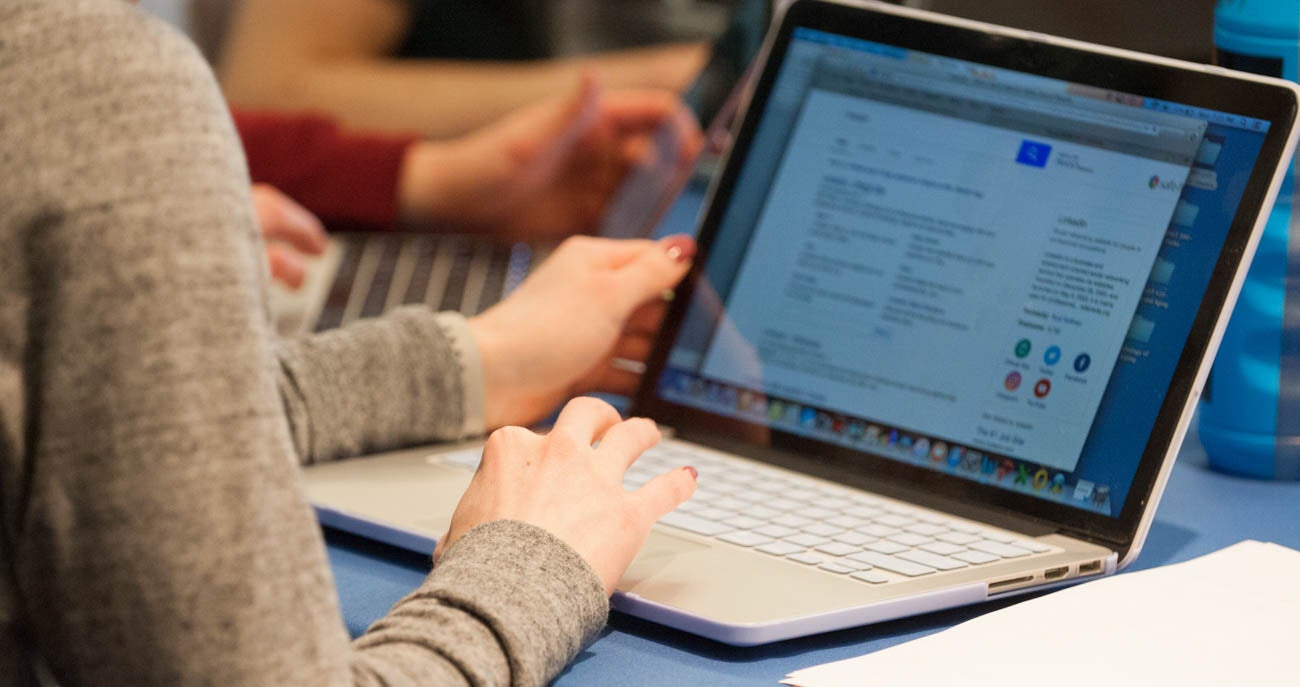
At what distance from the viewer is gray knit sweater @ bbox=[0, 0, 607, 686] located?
1.26ft

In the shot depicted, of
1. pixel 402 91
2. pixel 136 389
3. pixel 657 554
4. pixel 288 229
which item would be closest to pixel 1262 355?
pixel 657 554

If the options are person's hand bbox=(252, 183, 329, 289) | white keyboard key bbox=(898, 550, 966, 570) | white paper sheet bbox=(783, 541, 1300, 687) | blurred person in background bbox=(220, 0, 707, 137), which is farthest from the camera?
blurred person in background bbox=(220, 0, 707, 137)

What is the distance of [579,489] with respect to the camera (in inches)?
21.8

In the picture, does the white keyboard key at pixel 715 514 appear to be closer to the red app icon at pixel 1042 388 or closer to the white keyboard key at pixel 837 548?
the white keyboard key at pixel 837 548

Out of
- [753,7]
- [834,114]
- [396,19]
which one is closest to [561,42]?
[396,19]

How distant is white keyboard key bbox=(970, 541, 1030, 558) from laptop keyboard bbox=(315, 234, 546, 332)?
44 centimetres

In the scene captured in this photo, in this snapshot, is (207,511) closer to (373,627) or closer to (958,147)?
(373,627)

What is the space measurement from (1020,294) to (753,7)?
19.5 inches

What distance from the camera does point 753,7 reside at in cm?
110

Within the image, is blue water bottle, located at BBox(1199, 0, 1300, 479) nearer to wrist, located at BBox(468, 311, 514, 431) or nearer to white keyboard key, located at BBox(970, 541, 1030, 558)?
white keyboard key, located at BBox(970, 541, 1030, 558)

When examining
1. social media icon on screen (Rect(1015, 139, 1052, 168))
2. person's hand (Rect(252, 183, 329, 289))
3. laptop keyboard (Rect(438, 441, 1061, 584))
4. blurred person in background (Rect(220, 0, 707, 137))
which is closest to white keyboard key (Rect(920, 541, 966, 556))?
laptop keyboard (Rect(438, 441, 1061, 584))

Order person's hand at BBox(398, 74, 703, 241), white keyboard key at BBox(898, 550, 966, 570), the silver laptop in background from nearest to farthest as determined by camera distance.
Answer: white keyboard key at BBox(898, 550, 966, 570), the silver laptop in background, person's hand at BBox(398, 74, 703, 241)

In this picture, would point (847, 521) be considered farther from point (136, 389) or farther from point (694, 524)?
point (136, 389)

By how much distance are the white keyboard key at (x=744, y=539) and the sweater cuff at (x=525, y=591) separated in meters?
0.11
